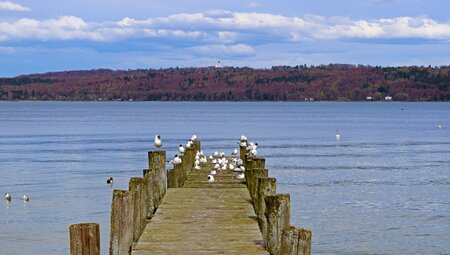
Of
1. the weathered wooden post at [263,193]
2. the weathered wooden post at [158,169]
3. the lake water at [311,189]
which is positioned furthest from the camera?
the lake water at [311,189]

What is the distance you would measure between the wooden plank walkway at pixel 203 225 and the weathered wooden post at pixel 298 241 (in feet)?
10.8

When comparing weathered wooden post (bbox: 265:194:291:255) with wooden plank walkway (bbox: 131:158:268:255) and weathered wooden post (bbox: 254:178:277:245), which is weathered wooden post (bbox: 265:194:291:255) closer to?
wooden plank walkway (bbox: 131:158:268:255)

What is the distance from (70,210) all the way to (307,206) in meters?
9.10

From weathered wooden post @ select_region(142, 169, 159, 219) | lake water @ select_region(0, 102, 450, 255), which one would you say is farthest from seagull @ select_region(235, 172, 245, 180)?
weathered wooden post @ select_region(142, 169, 159, 219)

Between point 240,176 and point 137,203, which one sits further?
point 240,176

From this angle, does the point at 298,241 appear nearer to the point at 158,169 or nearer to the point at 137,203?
the point at 137,203

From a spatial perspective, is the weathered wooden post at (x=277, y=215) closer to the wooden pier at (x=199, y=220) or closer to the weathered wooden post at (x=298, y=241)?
the wooden pier at (x=199, y=220)

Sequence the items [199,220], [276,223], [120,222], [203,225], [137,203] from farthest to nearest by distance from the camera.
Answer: [199,220], [203,225], [137,203], [276,223], [120,222]

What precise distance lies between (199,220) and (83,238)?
591 cm

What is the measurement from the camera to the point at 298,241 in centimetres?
895

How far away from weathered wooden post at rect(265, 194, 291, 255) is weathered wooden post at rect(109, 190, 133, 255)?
2.11 meters

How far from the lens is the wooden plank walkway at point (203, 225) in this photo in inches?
495

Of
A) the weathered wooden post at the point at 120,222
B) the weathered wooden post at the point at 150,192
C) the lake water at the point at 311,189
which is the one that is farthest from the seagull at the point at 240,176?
the weathered wooden post at the point at 120,222

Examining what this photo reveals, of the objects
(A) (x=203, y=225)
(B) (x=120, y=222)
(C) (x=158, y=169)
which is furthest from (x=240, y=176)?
(B) (x=120, y=222)
